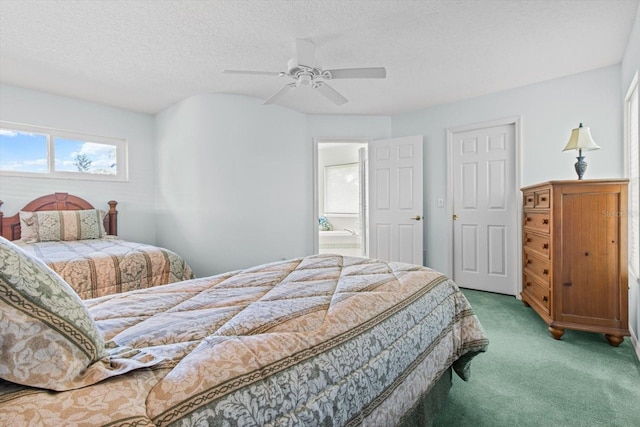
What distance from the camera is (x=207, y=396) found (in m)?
0.66

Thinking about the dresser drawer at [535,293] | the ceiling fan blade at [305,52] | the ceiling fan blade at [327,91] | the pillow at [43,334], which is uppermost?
the ceiling fan blade at [305,52]

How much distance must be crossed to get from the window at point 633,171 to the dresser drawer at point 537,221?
0.54 meters

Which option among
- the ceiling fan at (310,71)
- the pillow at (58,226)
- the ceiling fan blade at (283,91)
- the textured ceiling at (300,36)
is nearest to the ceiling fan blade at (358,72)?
the ceiling fan at (310,71)

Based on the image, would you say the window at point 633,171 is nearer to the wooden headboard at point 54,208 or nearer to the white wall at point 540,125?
the white wall at point 540,125

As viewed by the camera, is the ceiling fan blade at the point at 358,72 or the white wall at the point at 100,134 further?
the white wall at the point at 100,134

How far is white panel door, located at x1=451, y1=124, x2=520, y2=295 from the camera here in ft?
12.4

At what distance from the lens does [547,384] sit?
189cm

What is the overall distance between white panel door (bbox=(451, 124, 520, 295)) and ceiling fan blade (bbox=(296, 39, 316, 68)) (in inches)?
98.5

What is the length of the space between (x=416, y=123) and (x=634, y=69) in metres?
2.32

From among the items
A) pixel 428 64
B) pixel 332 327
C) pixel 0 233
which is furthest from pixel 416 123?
pixel 0 233

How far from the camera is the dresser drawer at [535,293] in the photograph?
2.66 m

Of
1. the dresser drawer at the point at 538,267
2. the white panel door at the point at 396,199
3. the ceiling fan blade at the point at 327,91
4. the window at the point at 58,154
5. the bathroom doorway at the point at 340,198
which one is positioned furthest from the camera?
the bathroom doorway at the point at 340,198

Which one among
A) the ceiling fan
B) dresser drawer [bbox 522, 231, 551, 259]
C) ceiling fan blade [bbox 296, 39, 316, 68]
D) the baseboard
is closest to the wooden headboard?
the ceiling fan

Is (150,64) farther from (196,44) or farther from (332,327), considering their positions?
(332,327)
